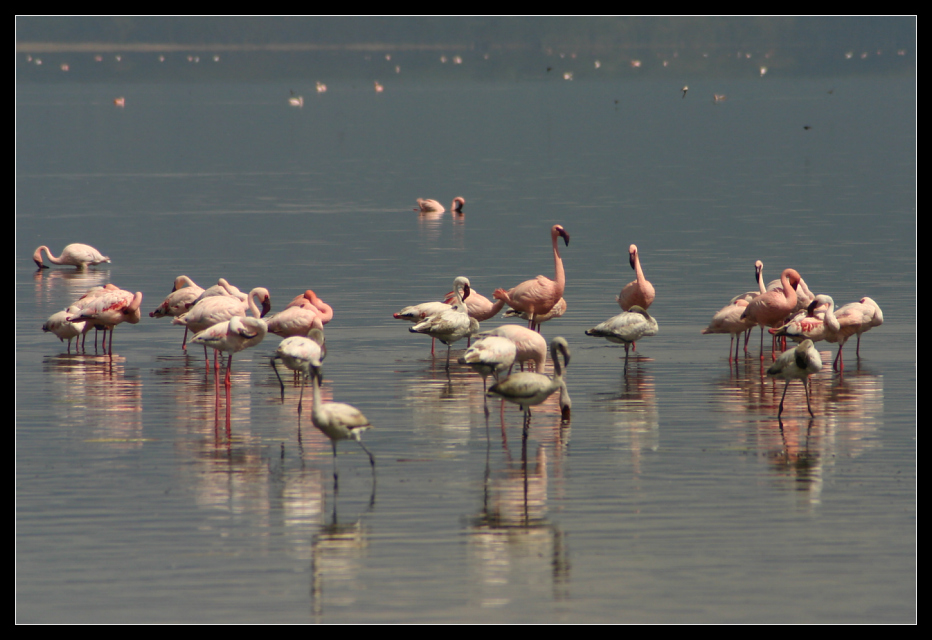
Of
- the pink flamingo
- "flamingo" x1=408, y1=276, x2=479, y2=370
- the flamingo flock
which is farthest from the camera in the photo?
the pink flamingo

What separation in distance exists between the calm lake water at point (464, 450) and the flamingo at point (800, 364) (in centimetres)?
49

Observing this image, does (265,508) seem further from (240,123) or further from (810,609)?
(240,123)

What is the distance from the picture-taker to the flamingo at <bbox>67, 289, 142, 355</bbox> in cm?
1797

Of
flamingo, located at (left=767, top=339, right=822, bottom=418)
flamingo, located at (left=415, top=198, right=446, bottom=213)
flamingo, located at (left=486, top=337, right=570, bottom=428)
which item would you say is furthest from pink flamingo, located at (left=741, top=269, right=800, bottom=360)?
flamingo, located at (left=415, top=198, right=446, bottom=213)

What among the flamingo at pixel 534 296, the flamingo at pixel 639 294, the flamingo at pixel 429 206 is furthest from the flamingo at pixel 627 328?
the flamingo at pixel 429 206

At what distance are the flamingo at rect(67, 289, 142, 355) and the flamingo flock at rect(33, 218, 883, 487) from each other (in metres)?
0.01

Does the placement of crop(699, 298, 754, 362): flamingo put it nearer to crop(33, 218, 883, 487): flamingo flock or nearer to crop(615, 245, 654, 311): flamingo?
crop(33, 218, 883, 487): flamingo flock

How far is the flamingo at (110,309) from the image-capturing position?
59.0 ft

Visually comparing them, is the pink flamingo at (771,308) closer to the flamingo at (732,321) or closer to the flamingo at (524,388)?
the flamingo at (732,321)

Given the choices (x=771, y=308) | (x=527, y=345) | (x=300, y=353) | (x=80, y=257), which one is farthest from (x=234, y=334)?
(x=80, y=257)

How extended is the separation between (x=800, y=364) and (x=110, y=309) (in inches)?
368

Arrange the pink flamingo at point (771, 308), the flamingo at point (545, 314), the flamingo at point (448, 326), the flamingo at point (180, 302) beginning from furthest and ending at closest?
the flamingo at point (545, 314) → the flamingo at point (180, 302) → the pink flamingo at point (771, 308) → the flamingo at point (448, 326)

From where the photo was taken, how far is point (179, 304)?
18844 mm

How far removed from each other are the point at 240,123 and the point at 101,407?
8187 centimetres
